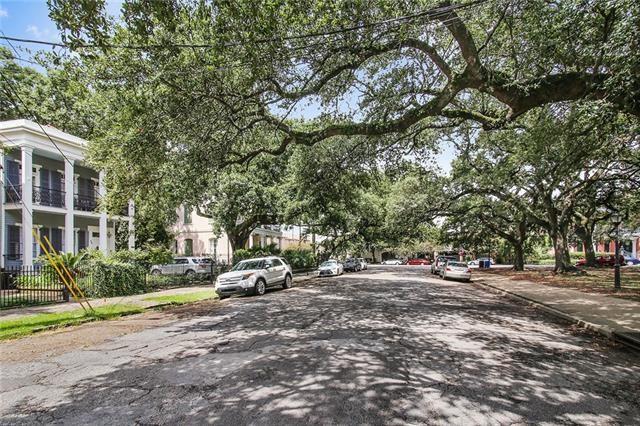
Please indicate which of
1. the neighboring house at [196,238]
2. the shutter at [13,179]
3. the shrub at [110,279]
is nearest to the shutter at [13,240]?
the shutter at [13,179]

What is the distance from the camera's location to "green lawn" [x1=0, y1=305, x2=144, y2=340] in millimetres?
10000

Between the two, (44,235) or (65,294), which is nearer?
(65,294)

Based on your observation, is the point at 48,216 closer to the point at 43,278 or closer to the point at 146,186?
the point at 43,278

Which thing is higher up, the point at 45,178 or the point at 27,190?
the point at 45,178

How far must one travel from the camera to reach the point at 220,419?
434 centimetres

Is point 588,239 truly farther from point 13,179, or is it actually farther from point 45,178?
point 13,179

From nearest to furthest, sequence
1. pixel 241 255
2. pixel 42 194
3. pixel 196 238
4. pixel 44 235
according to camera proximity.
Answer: pixel 42 194
pixel 44 235
pixel 241 255
pixel 196 238

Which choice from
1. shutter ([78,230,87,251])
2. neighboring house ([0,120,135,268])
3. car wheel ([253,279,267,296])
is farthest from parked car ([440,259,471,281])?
shutter ([78,230,87,251])

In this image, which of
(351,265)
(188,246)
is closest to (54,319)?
(188,246)

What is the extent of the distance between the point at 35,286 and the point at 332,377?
15.6m

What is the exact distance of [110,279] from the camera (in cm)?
1698

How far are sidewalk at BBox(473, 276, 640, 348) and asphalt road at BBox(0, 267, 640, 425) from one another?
1.87 feet

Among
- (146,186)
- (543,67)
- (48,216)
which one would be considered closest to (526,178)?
(543,67)

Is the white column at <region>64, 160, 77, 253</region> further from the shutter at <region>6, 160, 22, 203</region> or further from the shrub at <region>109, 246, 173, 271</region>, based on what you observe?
the shrub at <region>109, 246, 173, 271</region>
